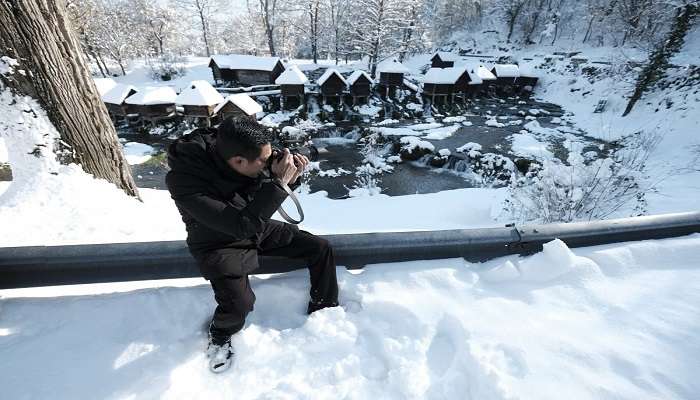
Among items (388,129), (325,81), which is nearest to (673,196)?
(388,129)

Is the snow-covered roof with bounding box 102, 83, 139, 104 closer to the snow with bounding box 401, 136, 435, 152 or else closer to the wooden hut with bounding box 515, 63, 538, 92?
the snow with bounding box 401, 136, 435, 152

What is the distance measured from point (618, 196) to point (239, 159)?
7.84 meters

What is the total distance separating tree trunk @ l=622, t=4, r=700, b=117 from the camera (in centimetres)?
1656

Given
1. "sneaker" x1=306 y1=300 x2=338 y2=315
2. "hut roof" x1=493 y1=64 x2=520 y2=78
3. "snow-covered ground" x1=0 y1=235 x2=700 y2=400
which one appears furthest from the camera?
"hut roof" x1=493 y1=64 x2=520 y2=78

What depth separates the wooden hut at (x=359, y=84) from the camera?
24.7 m

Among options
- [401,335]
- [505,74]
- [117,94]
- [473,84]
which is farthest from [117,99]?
[505,74]

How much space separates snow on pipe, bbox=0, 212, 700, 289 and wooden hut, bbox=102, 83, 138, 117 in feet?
83.6

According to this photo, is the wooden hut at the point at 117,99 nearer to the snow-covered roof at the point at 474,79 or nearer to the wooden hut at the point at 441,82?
the wooden hut at the point at 441,82

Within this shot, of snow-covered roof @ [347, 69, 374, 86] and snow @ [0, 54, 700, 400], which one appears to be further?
snow-covered roof @ [347, 69, 374, 86]

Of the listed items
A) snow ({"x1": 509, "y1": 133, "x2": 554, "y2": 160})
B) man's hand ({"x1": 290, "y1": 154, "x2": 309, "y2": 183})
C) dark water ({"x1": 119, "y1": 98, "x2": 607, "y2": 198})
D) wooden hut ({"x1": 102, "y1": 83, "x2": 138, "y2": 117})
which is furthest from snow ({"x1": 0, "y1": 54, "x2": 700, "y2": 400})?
wooden hut ({"x1": 102, "y1": 83, "x2": 138, "y2": 117})

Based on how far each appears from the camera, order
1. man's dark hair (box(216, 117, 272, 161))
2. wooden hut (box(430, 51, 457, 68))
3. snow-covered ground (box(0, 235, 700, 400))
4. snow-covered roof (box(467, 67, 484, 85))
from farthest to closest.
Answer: wooden hut (box(430, 51, 457, 68)), snow-covered roof (box(467, 67, 484, 85)), man's dark hair (box(216, 117, 272, 161)), snow-covered ground (box(0, 235, 700, 400))

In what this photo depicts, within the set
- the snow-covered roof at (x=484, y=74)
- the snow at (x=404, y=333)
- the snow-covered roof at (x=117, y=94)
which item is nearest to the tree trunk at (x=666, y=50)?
the snow-covered roof at (x=484, y=74)

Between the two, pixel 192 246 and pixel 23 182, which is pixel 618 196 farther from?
pixel 23 182

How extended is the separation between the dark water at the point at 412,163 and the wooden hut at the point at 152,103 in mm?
1501
